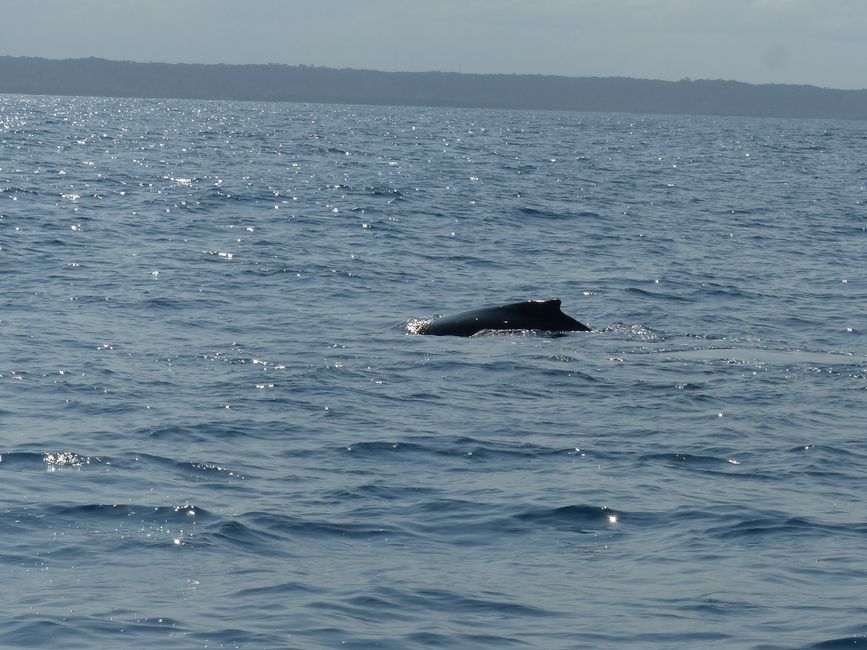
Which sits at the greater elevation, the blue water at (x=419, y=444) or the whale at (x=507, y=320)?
the whale at (x=507, y=320)

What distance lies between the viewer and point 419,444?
508 inches

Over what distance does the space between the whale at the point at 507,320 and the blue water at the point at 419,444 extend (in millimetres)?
420

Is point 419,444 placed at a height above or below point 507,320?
below

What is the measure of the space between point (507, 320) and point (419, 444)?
6.05 metres

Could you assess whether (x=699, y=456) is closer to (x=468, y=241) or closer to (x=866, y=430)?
(x=866, y=430)

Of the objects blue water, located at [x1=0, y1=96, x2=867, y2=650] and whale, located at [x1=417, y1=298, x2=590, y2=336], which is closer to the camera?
blue water, located at [x1=0, y1=96, x2=867, y2=650]

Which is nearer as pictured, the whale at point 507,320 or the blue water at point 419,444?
the blue water at point 419,444

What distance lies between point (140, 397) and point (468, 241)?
1709 centimetres

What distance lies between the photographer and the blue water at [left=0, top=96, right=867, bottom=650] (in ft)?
29.0

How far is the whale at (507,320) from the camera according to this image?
61.1 feet

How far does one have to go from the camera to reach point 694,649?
27.0ft

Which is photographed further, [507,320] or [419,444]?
[507,320]

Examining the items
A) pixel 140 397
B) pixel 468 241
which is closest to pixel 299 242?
pixel 468 241

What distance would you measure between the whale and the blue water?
1.38ft
